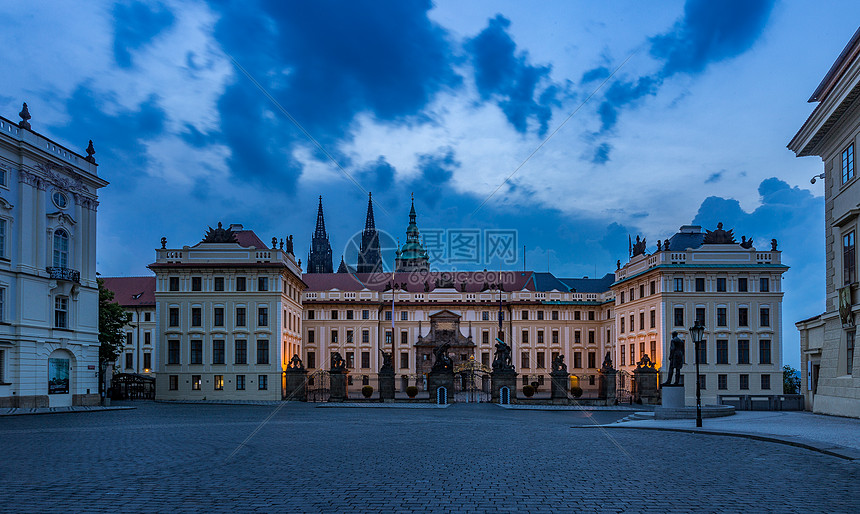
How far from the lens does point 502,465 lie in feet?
47.4

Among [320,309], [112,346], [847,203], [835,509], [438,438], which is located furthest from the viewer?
[320,309]

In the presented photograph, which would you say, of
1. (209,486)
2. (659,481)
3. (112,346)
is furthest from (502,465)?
(112,346)

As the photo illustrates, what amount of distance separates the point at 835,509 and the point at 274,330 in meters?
54.8

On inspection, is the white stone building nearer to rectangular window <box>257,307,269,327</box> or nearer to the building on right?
rectangular window <box>257,307,269,327</box>

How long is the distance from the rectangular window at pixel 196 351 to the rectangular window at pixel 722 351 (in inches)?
1661

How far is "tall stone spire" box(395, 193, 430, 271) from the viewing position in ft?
419

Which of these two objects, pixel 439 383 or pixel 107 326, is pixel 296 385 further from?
pixel 107 326

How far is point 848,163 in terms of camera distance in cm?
2802

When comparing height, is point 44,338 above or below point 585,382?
above

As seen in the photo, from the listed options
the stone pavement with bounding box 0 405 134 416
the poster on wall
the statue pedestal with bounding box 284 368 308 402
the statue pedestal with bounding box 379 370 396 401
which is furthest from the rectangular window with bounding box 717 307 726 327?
the poster on wall

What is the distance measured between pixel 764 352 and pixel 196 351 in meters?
46.5

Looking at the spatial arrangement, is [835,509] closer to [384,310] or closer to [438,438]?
[438,438]

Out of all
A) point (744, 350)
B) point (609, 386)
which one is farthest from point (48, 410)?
point (744, 350)

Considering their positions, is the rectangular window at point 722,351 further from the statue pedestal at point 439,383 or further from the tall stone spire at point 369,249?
the tall stone spire at point 369,249
